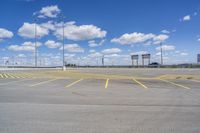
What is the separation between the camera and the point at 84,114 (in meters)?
6.75

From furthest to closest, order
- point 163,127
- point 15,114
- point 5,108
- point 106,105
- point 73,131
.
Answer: point 106,105, point 5,108, point 15,114, point 163,127, point 73,131

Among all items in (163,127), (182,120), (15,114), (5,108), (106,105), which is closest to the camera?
(163,127)

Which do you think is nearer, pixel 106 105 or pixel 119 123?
pixel 119 123

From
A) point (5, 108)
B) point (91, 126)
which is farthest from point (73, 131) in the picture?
point (5, 108)

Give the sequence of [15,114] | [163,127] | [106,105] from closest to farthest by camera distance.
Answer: [163,127] < [15,114] < [106,105]

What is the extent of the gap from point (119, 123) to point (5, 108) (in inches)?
167

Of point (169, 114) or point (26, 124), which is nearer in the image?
point (26, 124)

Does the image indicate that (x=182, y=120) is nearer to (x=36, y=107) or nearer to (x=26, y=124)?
(x=26, y=124)

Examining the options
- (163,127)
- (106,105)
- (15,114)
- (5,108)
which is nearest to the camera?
(163,127)

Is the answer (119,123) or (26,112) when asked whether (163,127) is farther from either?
(26,112)

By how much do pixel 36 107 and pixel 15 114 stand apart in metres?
1.14

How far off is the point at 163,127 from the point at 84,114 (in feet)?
8.07

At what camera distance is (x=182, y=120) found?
6.11m

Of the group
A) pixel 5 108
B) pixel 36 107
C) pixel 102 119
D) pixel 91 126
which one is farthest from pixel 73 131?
pixel 5 108
